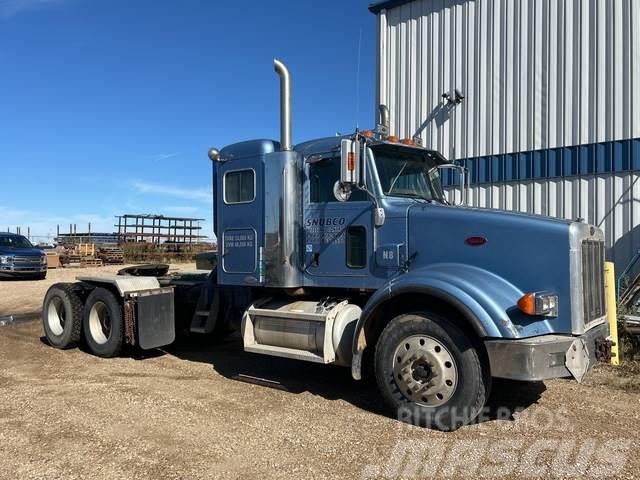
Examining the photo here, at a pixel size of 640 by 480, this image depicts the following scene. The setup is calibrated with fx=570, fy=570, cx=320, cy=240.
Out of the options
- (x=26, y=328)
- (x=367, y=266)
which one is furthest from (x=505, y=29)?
(x=26, y=328)

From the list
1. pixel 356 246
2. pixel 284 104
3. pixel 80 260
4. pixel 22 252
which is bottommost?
pixel 80 260

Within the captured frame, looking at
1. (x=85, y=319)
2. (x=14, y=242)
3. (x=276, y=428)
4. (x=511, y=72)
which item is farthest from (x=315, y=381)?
(x=14, y=242)

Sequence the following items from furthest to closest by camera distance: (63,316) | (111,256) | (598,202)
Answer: (111,256) → (598,202) → (63,316)

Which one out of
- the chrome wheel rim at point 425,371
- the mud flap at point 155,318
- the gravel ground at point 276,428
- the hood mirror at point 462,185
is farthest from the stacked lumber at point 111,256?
the chrome wheel rim at point 425,371

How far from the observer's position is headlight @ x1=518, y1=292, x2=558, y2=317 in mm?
4645

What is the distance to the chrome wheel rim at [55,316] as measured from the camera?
8.79 m

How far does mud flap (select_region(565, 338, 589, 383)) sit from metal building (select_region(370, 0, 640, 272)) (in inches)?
247

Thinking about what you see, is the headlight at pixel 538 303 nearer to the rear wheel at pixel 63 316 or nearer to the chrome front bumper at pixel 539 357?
the chrome front bumper at pixel 539 357

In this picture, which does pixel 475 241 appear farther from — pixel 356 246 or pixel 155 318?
pixel 155 318

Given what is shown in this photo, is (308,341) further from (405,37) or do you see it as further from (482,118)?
(405,37)

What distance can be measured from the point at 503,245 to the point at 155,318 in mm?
4807

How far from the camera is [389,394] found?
17.5 ft

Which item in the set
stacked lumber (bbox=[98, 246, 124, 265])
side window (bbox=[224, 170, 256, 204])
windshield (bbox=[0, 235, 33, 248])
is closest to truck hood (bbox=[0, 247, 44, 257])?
windshield (bbox=[0, 235, 33, 248])

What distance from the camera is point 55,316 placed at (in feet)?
29.0
